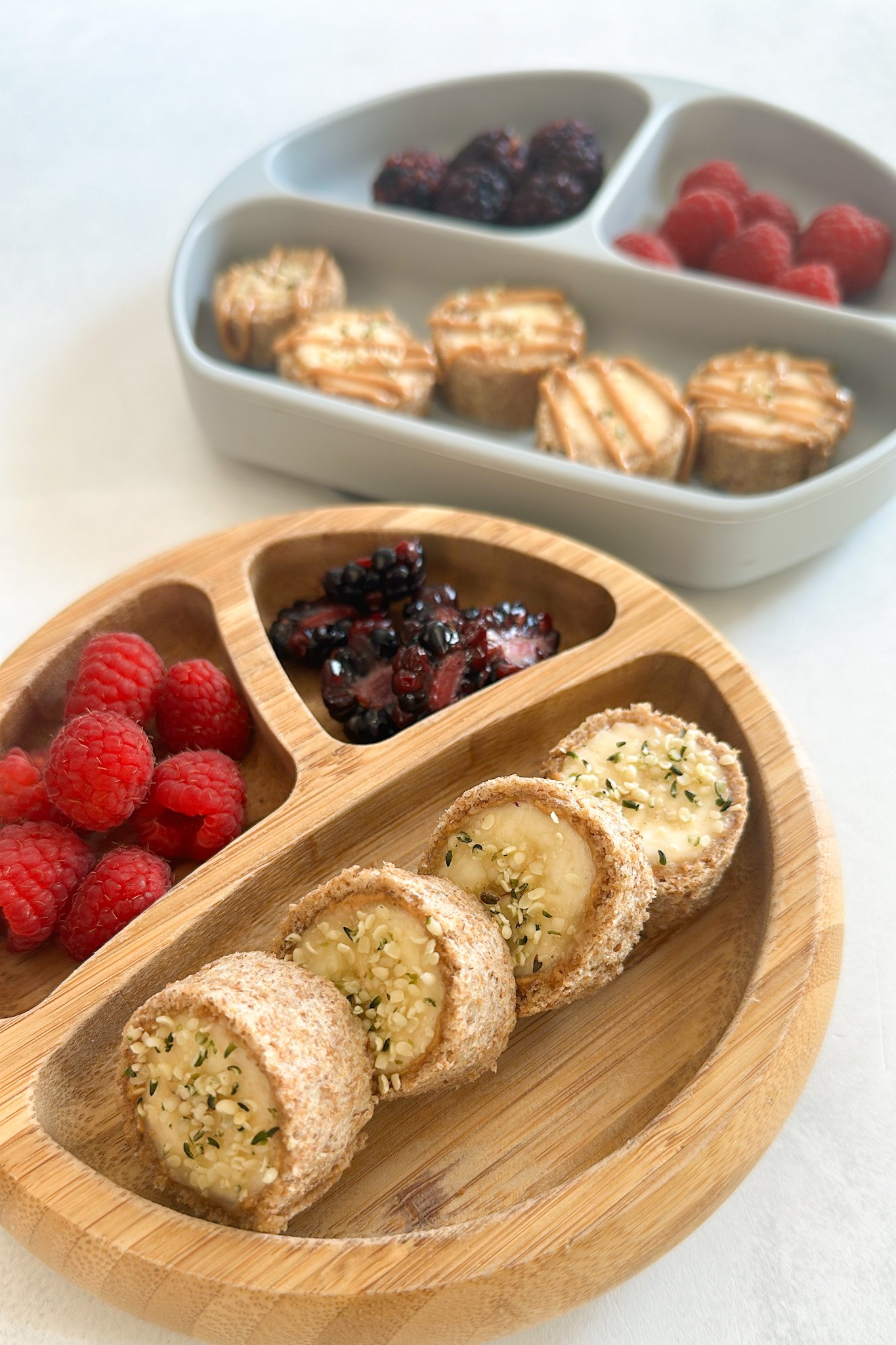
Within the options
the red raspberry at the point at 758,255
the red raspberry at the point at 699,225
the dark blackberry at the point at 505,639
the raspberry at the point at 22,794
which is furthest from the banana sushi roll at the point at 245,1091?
the red raspberry at the point at 699,225

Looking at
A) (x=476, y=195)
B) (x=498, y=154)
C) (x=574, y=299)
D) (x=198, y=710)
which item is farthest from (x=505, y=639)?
(x=498, y=154)

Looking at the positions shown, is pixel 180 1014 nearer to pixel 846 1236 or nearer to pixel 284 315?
pixel 846 1236

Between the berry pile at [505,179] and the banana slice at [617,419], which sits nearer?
the banana slice at [617,419]

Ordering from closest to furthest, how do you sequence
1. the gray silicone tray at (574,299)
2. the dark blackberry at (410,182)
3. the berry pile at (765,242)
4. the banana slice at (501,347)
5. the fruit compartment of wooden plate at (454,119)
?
1. the gray silicone tray at (574,299)
2. the banana slice at (501,347)
3. the berry pile at (765,242)
4. the dark blackberry at (410,182)
5. the fruit compartment of wooden plate at (454,119)

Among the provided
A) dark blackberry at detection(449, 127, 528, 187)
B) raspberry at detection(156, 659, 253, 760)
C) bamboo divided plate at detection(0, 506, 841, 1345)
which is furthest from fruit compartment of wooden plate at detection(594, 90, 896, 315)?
raspberry at detection(156, 659, 253, 760)

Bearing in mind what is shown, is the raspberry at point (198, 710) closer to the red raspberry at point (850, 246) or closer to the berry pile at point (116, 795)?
the berry pile at point (116, 795)

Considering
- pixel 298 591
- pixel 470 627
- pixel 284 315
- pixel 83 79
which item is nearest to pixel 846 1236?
pixel 470 627

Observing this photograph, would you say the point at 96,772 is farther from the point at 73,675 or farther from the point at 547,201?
the point at 547,201

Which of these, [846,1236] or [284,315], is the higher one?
[284,315]
